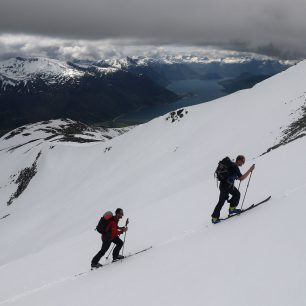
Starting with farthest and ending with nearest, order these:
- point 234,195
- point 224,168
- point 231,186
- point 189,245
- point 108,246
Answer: point 108,246
point 234,195
point 231,186
point 224,168
point 189,245

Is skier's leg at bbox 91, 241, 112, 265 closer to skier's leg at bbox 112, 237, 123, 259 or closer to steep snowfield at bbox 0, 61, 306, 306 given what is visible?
skier's leg at bbox 112, 237, 123, 259

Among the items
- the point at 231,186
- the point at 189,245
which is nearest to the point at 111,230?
the point at 189,245

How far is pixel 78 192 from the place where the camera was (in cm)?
5678

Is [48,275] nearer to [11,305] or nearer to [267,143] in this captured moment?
[11,305]

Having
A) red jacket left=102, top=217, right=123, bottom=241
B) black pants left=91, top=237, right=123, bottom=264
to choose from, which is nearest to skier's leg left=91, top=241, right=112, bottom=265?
black pants left=91, top=237, right=123, bottom=264

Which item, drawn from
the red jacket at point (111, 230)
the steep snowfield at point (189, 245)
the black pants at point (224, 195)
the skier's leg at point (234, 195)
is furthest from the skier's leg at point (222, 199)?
the red jacket at point (111, 230)

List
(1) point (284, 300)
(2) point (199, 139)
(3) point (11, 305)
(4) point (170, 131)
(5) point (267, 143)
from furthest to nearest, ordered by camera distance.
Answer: (4) point (170, 131) < (2) point (199, 139) < (5) point (267, 143) < (3) point (11, 305) < (1) point (284, 300)

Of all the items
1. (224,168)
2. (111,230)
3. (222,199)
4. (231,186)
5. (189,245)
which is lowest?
(189,245)

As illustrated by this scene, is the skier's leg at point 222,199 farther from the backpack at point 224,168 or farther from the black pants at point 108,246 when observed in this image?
Result: the black pants at point 108,246

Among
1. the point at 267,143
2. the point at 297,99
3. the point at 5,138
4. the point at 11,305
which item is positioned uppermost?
the point at 5,138

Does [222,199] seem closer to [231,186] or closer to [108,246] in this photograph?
[231,186]

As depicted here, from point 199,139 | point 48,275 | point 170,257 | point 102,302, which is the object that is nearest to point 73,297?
point 102,302

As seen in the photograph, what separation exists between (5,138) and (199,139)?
17099 centimetres

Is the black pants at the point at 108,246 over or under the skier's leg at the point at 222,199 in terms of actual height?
under
